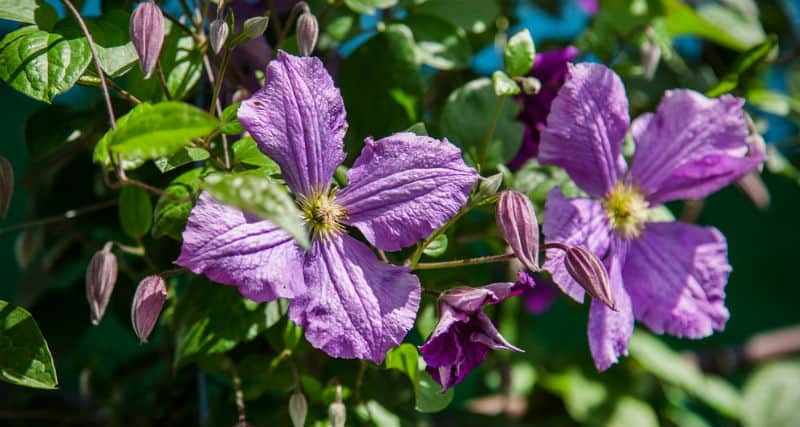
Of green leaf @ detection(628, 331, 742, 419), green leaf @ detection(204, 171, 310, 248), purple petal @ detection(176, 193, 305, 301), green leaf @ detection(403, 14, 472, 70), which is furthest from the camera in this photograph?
green leaf @ detection(628, 331, 742, 419)

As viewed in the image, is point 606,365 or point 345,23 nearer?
point 606,365

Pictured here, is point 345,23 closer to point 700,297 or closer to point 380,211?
point 380,211

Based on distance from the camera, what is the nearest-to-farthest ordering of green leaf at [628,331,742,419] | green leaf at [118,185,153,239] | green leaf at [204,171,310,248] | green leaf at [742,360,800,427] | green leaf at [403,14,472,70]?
green leaf at [204,171,310,248], green leaf at [118,185,153,239], green leaf at [403,14,472,70], green leaf at [628,331,742,419], green leaf at [742,360,800,427]

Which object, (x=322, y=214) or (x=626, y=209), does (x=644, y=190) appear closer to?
(x=626, y=209)

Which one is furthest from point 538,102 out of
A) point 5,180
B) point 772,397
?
point 772,397

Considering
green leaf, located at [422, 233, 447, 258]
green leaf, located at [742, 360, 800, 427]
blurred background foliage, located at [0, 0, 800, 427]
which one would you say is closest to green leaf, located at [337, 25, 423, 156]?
blurred background foliage, located at [0, 0, 800, 427]

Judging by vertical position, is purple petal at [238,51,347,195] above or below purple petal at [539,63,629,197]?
above

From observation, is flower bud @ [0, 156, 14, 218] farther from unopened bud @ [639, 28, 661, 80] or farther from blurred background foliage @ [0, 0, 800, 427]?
unopened bud @ [639, 28, 661, 80]

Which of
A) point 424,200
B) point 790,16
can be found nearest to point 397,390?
point 424,200
